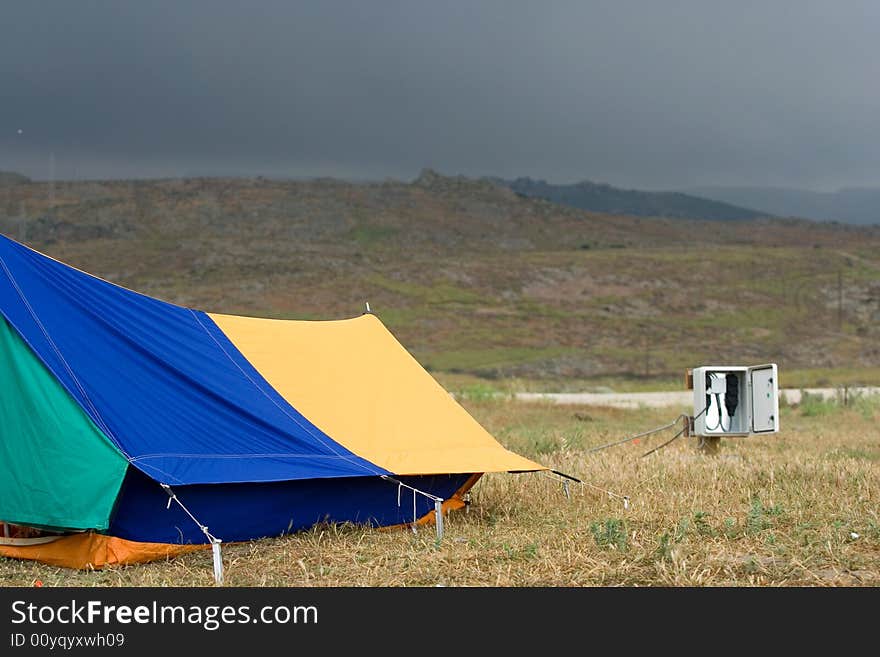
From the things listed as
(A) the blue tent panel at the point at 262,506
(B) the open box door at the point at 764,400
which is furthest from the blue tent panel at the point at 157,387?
(B) the open box door at the point at 764,400

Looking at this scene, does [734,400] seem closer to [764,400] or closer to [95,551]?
[764,400]

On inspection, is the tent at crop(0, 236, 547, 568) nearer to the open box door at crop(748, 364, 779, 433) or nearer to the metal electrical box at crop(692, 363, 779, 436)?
the metal electrical box at crop(692, 363, 779, 436)

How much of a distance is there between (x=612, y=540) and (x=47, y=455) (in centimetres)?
352

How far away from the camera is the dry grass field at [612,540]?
6.03 metres

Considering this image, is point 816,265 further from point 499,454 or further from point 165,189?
point 499,454

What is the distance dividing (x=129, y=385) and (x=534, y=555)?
9.56 ft

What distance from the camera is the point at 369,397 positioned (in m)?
8.57

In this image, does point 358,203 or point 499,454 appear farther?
point 358,203

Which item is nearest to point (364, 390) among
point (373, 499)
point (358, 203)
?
point (373, 499)

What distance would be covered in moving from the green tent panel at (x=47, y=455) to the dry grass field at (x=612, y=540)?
14.6 inches

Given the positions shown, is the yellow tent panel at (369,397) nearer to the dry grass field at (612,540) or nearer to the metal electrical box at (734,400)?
the dry grass field at (612,540)

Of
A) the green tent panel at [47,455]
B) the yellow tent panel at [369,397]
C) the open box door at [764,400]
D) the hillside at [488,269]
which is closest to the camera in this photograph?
the green tent panel at [47,455]

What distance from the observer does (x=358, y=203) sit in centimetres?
9012

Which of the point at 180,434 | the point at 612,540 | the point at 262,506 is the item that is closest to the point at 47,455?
the point at 180,434
